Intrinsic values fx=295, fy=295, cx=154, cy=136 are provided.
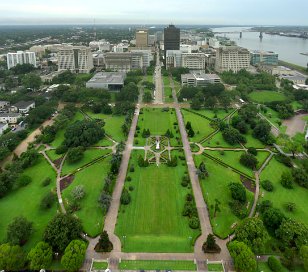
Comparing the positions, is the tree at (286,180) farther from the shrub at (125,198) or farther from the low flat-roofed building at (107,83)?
the low flat-roofed building at (107,83)

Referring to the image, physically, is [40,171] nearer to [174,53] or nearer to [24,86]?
[24,86]

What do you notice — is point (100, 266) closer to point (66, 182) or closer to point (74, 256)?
point (74, 256)

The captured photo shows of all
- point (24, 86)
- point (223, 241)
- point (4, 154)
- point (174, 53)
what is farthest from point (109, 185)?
point (174, 53)

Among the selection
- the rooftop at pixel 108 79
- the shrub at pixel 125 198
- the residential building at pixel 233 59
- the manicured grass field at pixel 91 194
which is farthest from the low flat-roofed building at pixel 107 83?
the shrub at pixel 125 198

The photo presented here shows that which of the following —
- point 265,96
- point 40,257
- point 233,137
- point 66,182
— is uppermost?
point 265,96

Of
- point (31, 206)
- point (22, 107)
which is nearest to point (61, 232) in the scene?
point (31, 206)

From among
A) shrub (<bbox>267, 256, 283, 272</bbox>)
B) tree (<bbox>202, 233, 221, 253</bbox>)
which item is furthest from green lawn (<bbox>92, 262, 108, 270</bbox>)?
shrub (<bbox>267, 256, 283, 272</bbox>)
